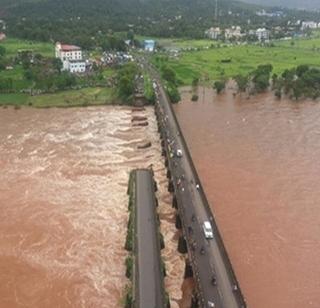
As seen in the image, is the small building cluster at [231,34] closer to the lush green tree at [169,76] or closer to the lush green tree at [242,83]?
the lush green tree at [169,76]

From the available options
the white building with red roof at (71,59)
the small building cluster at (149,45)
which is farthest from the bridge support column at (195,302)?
the small building cluster at (149,45)

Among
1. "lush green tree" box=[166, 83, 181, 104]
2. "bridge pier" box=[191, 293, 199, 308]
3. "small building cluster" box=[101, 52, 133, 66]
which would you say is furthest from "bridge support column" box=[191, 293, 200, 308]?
"small building cluster" box=[101, 52, 133, 66]

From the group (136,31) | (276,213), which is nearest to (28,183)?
(276,213)

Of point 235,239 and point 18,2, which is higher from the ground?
point 18,2

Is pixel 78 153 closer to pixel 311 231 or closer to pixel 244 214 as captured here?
pixel 244 214

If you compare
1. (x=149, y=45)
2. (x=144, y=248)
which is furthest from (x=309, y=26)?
(x=144, y=248)

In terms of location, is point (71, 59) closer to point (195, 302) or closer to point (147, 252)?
point (147, 252)
